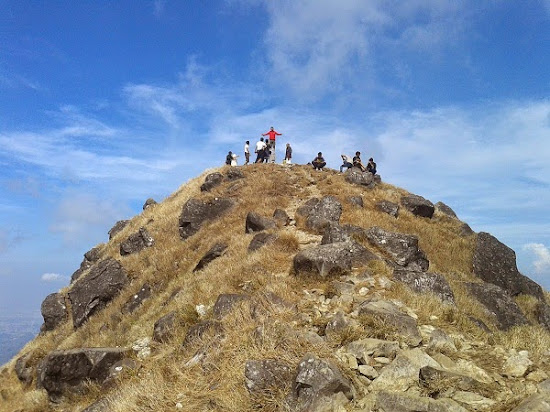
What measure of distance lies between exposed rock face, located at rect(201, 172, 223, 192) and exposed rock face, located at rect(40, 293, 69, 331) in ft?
41.9

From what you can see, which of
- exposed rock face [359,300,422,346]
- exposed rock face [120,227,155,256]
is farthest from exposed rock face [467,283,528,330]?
exposed rock face [120,227,155,256]

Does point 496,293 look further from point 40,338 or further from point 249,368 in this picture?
point 40,338

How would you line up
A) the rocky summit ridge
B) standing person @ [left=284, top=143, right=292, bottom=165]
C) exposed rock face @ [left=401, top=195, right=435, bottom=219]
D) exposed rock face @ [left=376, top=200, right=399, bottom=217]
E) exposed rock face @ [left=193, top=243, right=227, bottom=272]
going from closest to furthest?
the rocky summit ridge, exposed rock face @ [left=193, top=243, right=227, bottom=272], exposed rock face @ [left=376, top=200, right=399, bottom=217], exposed rock face @ [left=401, top=195, right=435, bottom=219], standing person @ [left=284, top=143, right=292, bottom=165]

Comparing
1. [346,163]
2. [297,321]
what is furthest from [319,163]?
[297,321]

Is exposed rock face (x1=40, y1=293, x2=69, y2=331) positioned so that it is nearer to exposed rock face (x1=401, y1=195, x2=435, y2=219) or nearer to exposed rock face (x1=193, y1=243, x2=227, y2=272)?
exposed rock face (x1=193, y1=243, x2=227, y2=272)

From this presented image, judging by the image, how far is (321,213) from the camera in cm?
2227

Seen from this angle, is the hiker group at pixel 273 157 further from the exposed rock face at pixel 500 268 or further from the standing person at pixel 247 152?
the exposed rock face at pixel 500 268

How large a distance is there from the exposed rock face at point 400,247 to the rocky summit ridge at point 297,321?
6 cm

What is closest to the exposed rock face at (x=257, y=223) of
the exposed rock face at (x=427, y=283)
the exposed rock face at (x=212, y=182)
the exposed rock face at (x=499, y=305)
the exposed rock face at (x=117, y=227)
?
the exposed rock face at (x=427, y=283)

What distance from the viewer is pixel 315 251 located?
14.6 m

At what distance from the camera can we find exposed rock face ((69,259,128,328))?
22.9 meters

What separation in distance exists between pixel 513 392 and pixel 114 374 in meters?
10.4

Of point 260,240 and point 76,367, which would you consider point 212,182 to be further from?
point 76,367

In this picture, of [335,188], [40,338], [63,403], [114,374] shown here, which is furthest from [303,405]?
[40,338]
